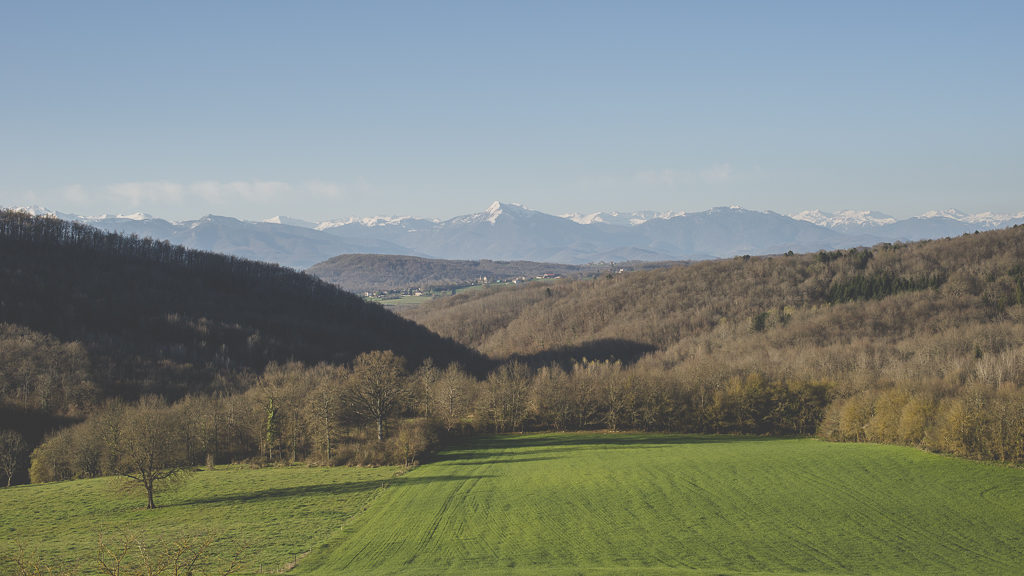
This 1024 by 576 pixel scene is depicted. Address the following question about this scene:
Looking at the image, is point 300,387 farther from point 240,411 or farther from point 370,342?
point 370,342

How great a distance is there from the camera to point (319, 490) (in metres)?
55.7

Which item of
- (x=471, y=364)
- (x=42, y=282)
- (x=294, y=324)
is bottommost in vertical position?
(x=471, y=364)

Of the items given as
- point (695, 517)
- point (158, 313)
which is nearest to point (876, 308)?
point (695, 517)

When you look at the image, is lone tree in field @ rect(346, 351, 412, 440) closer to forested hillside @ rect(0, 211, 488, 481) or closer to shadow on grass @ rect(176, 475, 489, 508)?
shadow on grass @ rect(176, 475, 489, 508)

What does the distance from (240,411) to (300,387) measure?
34.8ft

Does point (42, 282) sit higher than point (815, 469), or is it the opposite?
point (42, 282)

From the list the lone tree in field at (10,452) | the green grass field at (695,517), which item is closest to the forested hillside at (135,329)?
the lone tree in field at (10,452)

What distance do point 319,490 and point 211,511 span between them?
9.79 m

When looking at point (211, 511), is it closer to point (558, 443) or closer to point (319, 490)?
point (319, 490)

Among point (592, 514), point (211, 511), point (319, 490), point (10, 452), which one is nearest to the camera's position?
point (592, 514)

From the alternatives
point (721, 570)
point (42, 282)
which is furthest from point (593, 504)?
point (42, 282)

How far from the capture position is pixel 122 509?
49.7 metres

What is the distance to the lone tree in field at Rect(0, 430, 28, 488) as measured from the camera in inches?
2547

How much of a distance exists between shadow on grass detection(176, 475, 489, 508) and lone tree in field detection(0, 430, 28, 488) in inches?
1125
